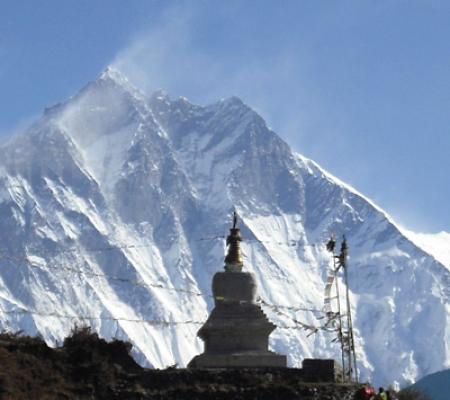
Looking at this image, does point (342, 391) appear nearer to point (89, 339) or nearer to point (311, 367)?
point (311, 367)

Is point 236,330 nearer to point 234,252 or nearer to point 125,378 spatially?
point 234,252

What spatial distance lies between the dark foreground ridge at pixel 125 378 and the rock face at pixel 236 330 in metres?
5.60

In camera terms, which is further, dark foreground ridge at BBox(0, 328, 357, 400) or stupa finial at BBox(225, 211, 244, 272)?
stupa finial at BBox(225, 211, 244, 272)

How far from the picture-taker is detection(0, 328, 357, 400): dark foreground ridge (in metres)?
43.8

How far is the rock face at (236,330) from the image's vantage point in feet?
169

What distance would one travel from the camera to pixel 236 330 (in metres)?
52.5

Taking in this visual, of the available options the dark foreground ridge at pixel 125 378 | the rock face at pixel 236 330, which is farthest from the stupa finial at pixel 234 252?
the dark foreground ridge at pixel 125 378

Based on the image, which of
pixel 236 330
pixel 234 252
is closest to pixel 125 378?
pixel 236 330

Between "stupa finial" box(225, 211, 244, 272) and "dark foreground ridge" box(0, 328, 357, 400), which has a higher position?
"stupa finial" box(225, 211, 244, 272)

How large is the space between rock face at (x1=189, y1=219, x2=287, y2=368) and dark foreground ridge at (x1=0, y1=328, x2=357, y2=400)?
5.60 meters

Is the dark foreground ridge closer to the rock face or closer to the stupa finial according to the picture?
the rock face

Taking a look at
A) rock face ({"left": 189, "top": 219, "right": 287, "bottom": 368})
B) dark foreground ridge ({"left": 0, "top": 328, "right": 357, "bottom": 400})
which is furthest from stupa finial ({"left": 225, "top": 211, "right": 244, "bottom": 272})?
dark foreground ridge ({"left": 0, "top": 328, "right": 357, "bottom": 400})

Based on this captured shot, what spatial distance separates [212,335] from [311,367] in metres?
7.55

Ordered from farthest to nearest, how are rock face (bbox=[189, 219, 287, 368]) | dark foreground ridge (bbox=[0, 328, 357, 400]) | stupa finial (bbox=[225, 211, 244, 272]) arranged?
stupa finial (bbox=[225, 211, 244, 272]) < rock face (bbox=[189, 219, 287, 368]) < dark foreground ridge (bbox=[0, 328, 357, 400])
